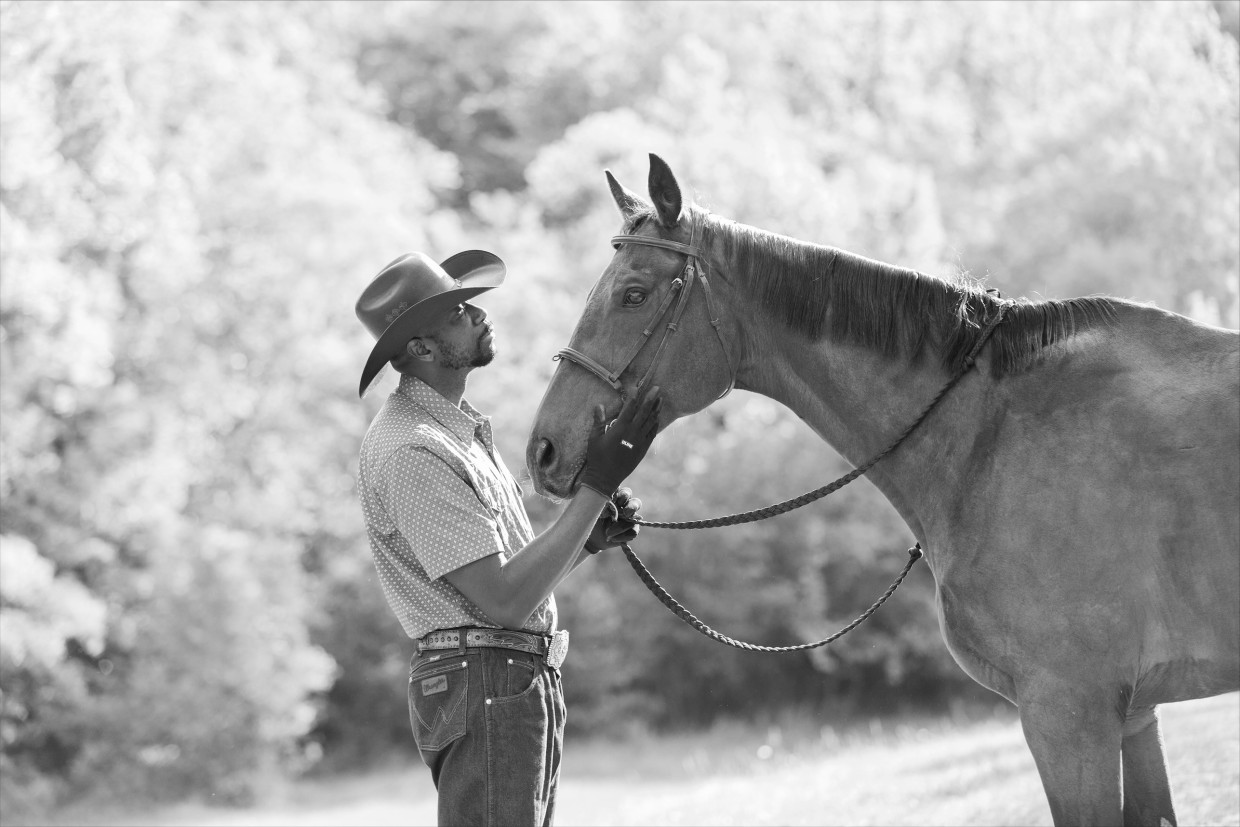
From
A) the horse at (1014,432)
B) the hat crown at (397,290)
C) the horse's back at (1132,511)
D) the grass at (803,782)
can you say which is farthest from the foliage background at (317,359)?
the horse's back at (1132,511)

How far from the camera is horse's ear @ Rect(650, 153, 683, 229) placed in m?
3.53

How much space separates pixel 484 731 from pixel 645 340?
1.18 meters

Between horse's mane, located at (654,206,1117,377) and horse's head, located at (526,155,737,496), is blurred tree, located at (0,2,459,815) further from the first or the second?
horse's mane, located at (654,206,1117,377)

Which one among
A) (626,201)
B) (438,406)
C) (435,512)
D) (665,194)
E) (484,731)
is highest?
(626,201)

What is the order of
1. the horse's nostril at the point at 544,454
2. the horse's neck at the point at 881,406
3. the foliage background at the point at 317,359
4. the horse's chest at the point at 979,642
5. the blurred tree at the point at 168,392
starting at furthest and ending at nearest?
the foliage background at the point at 317,359
the blurred tree at the point at 168,392
the horse's neck at the point at 881,406
the horse's nostril at the point at 544,454
the horse's chest at the point at 979,642

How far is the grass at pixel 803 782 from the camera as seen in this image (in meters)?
7.15

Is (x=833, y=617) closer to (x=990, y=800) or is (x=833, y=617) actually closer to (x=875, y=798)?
(x=875, y=798)

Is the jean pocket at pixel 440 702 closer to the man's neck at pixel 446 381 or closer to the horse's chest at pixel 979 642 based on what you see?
the man's neck at pixel 446 381

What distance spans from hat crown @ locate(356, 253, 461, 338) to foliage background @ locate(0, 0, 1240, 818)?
8.50m

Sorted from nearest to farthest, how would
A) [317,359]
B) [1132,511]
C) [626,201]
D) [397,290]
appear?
[1132,511]
[397,290]
[626,201]
[317,359]

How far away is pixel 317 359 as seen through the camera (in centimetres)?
1739

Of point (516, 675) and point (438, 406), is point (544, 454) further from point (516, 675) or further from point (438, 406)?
point (516, 675)

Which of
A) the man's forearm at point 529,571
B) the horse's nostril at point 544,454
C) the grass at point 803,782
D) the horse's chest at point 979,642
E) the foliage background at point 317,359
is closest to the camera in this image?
the man's forearm at point 529,571

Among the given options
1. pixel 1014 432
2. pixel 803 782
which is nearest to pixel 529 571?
pixel 1014 432
